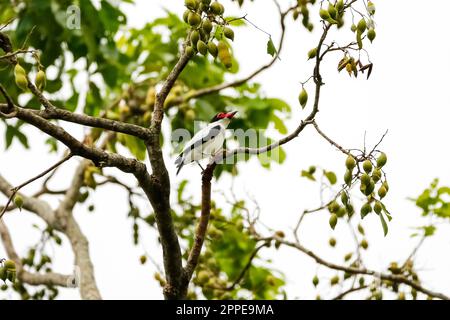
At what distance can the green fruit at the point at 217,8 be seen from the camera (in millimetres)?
2768

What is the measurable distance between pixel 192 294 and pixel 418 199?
1.50 metres

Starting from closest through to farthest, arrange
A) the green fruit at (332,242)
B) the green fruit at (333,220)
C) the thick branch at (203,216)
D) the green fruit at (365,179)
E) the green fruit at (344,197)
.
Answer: the green fruit at (365,179) < the green fruit at (344,197) < the green fruit at (333,220) < the thick branch at (203,216) < the green fruit at (332,242)

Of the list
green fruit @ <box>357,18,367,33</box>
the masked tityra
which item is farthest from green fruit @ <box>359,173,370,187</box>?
the masked tityra

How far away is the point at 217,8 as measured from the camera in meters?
2.77

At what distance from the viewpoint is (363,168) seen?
2.68m

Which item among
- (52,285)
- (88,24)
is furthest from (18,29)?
(52,285)

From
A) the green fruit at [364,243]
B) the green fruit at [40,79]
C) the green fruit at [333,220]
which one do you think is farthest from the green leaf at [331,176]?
the green fruit at [40,79]

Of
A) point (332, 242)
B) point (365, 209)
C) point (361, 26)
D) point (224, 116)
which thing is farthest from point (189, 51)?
point (332, 242)

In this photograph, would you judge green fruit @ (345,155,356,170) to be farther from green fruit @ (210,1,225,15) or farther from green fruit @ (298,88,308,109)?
green fruit @ (210,1,225,15)

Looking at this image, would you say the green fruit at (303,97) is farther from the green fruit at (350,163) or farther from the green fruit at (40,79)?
the green fruit at (40,79)

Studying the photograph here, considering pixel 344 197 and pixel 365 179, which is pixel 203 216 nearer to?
pixel 344 197

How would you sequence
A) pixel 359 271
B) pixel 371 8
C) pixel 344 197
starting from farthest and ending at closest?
pixel 359 271 → pixel 371 8 → pixel 344 197

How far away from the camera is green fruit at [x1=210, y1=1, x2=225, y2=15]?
2768mm
